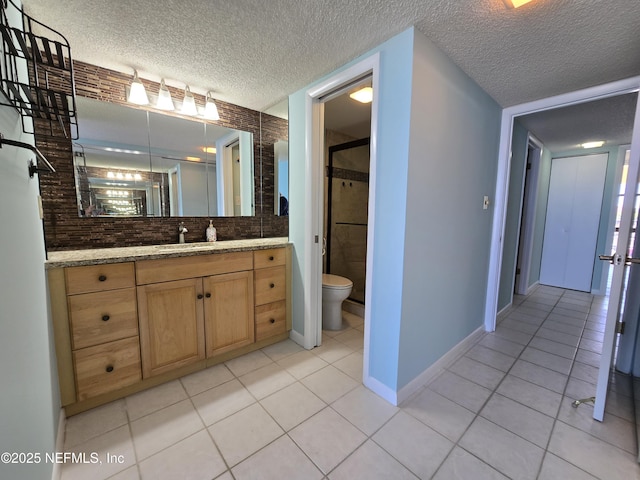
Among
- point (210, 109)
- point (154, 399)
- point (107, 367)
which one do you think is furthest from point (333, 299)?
point (210, 109)

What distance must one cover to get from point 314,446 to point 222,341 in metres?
1.00

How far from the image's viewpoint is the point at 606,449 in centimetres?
132

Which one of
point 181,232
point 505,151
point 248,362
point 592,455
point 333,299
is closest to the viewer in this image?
point 592,455

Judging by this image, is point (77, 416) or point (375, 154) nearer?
point (77, 416)

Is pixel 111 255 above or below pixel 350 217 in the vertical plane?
below

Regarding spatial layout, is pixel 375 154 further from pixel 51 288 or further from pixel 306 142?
pixel 51 288

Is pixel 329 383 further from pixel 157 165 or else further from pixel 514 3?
pixel 514 3

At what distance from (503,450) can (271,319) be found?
167cm

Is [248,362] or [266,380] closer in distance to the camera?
[266,380]

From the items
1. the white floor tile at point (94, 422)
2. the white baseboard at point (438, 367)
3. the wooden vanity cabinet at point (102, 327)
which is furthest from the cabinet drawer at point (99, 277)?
the white baseboard at point (438, 367)

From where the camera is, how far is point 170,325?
5.65ft

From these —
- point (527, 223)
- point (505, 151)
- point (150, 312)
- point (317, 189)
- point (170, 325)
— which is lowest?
point (170, 325)

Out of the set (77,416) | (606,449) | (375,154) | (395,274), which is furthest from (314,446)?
(375,154)

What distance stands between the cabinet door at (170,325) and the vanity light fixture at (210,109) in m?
1.40
